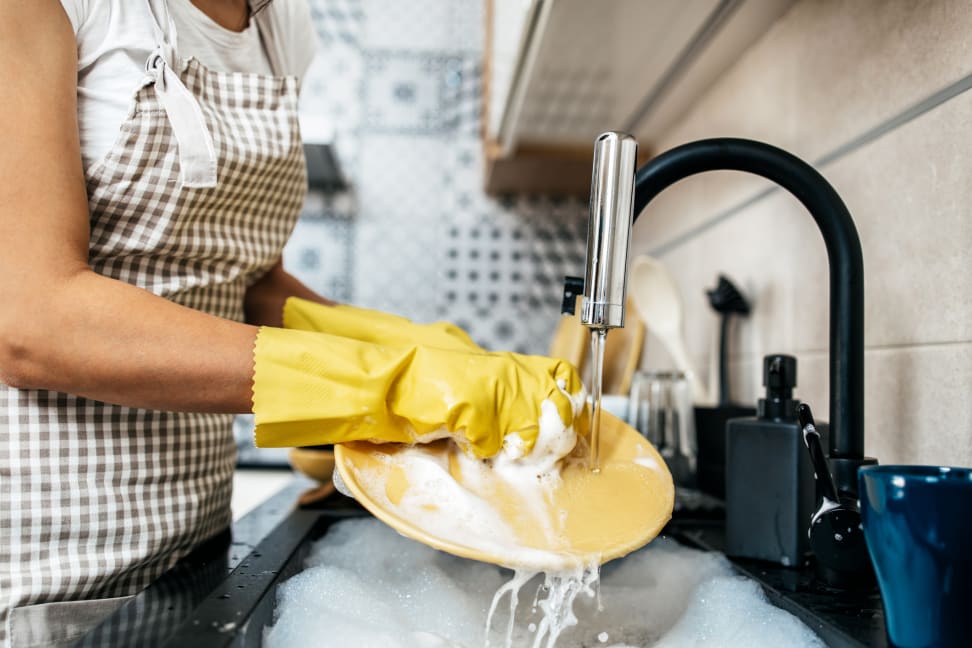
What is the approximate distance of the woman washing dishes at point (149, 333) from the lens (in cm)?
51

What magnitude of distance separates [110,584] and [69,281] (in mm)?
267

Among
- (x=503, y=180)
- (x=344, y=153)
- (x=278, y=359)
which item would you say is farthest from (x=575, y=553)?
(x=344, y=153)

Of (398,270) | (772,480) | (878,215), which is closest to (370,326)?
(772,480)

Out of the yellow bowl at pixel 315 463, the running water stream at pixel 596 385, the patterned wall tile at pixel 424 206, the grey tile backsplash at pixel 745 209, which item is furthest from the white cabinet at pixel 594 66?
the yellow bowl at pixel 315 463

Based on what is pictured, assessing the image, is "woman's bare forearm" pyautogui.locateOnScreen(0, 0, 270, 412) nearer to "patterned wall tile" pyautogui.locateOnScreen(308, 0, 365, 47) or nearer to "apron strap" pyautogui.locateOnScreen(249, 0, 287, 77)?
"apron strap" pyautogui.locateOnScreen(249, 0, 287, 77)

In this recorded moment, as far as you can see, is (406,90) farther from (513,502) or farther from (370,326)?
(513,502)

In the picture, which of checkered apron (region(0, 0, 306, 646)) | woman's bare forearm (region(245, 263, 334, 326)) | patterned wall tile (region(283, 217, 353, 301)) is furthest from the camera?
patterned wall tile (region(283, 217, 353, 301))

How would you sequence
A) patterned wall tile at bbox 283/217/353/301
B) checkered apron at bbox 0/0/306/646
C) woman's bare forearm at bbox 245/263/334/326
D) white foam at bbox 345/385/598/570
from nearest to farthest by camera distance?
white foam at bbox 345/385/598/570 < checkered apron at bbox 0/0/306/646 < woman's bare forearm at bbox 245/263/334/326 < patterned wall tile at bbox 283/217/353/301

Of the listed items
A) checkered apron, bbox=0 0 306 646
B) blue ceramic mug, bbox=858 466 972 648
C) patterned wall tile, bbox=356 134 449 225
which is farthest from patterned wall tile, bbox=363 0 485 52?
blue ceramic mug, bbox=858 466 972 648

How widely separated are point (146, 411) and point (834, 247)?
0.58 m

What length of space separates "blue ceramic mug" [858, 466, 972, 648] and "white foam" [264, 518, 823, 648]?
105mm

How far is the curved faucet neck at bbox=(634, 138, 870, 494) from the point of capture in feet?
1.81

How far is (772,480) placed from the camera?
62cm

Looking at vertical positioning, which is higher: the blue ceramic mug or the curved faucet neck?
the curved faucet neck
